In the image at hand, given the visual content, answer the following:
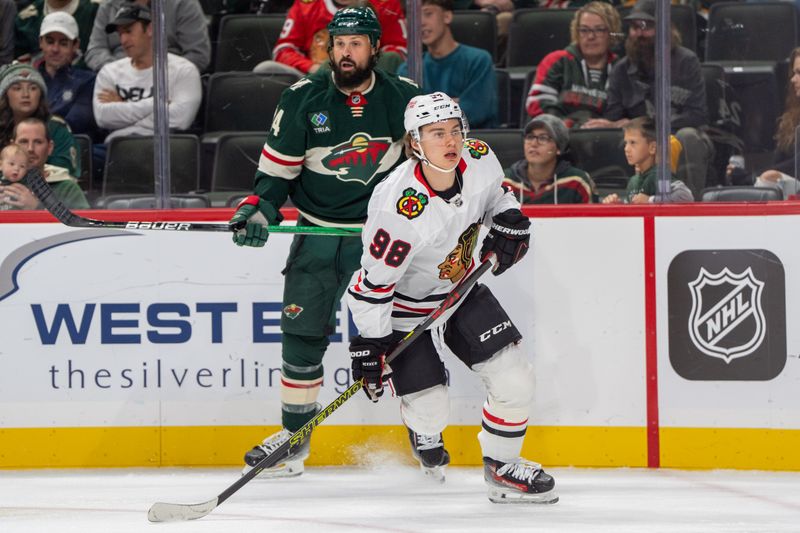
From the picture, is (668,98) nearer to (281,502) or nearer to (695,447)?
(695,447)

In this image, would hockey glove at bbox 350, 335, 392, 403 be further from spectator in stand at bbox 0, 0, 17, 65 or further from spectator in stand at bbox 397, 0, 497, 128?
spectator in stand at bbox 0, 0, 17, 65

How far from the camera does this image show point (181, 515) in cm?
366

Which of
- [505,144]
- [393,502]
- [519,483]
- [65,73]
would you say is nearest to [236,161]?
[65,73]

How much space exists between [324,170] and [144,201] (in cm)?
72

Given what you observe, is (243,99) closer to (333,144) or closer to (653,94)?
(333,144)

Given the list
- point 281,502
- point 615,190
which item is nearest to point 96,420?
point 281,502

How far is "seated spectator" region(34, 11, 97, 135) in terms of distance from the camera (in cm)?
462

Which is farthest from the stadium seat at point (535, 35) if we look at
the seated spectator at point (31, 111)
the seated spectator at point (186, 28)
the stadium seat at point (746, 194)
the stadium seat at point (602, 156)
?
the seated spectator at point (31, 111)

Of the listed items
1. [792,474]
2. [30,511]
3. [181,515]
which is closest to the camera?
[181,515]

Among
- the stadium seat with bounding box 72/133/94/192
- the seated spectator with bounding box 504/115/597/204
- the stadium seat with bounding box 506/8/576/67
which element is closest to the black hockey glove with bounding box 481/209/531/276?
the seated spectator with bounding box 504/115/597/204

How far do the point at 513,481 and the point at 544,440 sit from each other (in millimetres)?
513

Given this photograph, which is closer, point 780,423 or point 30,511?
point 30,511

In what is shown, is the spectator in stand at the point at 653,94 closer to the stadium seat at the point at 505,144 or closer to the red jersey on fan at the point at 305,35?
the stadium seat at the point at 505,144

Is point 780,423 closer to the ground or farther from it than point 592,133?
closer to the ground
